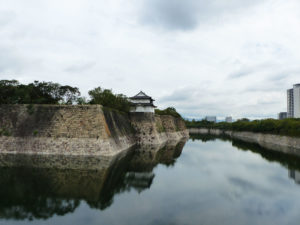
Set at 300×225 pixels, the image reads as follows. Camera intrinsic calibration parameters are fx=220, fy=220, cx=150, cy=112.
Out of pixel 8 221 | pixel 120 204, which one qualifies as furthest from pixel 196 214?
pixel 8 221

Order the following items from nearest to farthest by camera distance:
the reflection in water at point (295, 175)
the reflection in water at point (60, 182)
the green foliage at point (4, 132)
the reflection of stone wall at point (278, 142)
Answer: the reflection in water at point (60, 182) < the reflection in water at point (295, 175) < the green foliage at point (4, 132) < the reflection of stone wall at point (278, 142)

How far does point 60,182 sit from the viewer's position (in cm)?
1145

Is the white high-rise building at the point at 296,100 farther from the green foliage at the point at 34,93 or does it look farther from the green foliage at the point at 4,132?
the green foliage at the point at 4,132

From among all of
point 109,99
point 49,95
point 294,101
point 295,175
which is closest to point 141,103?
point 109,99

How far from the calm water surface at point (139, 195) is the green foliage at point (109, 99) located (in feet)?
56.9

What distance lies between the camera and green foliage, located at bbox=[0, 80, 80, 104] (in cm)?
2400

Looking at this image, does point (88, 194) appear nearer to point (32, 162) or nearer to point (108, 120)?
point (32, 162)

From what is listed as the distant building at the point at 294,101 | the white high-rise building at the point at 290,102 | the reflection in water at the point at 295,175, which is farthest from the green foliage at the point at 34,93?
the white high-rise building at the point at 290,102

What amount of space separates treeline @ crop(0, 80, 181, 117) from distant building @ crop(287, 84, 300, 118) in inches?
3127

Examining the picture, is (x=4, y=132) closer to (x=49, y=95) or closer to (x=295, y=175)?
(x=49, y=95)

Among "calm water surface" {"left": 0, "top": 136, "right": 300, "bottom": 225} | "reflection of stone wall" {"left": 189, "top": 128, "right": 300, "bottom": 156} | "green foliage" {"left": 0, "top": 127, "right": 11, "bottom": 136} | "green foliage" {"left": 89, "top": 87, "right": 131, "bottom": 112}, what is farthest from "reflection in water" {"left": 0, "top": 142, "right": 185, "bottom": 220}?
"reflection of stone wall" {"left": 189, "top": 128, "right": 300, "bottom": 156}

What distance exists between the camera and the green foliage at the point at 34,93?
24.0 meters

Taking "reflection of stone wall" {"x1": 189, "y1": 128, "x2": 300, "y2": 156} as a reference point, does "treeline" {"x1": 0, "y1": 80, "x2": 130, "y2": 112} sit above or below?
above

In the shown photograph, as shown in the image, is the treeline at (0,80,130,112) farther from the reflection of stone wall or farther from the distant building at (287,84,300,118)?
the distant building at (287,84,300,118)
